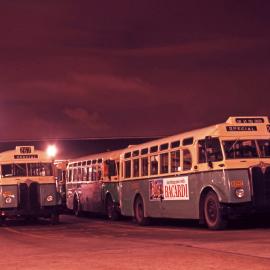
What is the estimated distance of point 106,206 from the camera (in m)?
29.9

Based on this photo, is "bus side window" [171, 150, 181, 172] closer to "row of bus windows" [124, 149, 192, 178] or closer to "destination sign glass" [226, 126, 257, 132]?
"row of bus windows" [124, 149, 192, 178]

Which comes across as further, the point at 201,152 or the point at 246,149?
the point at 201,152

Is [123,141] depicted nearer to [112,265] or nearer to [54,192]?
[54,192]

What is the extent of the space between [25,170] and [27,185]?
768 mm

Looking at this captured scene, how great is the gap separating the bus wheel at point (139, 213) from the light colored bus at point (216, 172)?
134cm

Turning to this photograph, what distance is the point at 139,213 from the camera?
24484 millimetres

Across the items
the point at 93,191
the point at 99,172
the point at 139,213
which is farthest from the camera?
the point at 93,191

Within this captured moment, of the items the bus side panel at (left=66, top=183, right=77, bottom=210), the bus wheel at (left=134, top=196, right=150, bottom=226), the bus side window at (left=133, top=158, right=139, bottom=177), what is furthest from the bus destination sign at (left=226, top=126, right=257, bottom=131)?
the bus side panel at (left=66, top=183, right=77, bottom=210)

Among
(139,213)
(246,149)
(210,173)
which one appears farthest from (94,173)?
(246,149)

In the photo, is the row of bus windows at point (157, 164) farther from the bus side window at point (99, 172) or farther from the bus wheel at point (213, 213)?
the bus side window at point (99, 172)

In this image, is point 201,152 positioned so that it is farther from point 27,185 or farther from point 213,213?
point 27,185

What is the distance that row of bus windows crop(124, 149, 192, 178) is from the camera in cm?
2055

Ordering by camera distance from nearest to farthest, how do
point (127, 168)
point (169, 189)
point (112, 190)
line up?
point (169, 189), point (127, 168), point (112, 190)

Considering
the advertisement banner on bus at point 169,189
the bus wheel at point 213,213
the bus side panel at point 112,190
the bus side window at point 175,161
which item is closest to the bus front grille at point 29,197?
the bus side panel at point 112,190
